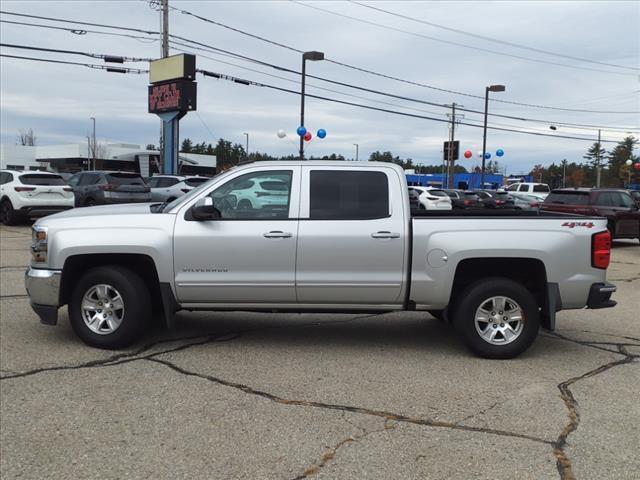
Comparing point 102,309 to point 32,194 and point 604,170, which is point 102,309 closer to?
point 32,194

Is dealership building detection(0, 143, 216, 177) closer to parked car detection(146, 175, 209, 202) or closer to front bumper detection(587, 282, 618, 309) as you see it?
parked car detection(146, 175, 209, 202)

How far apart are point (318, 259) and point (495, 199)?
23676 mm

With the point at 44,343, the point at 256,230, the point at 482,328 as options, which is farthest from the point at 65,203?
the point at 482,328

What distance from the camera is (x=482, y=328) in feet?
18.3

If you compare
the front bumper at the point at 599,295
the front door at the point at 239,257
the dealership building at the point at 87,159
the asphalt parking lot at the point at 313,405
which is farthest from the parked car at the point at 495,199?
the dealership building at the point at 87,159

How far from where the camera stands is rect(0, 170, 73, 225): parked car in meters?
17.4

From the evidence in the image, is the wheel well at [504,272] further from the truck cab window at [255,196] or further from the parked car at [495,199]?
the parked car at [495,199]

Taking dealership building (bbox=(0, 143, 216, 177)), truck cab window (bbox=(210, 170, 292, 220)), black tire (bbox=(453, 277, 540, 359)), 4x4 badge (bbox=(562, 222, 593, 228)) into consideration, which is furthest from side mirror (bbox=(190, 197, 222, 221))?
dealership building (bbox=(0, 143, 216, 177))

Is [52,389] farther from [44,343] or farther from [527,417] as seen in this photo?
[527,417]

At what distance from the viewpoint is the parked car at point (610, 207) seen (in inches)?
656

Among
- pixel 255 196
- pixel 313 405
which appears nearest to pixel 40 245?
pixel 255 196

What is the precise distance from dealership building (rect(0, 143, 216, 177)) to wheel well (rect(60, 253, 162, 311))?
62.1 metres

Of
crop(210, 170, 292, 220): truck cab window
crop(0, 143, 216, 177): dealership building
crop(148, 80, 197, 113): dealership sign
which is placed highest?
crop(148, 80, 197, 113): dealership sign

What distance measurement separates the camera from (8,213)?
58.7 ft
